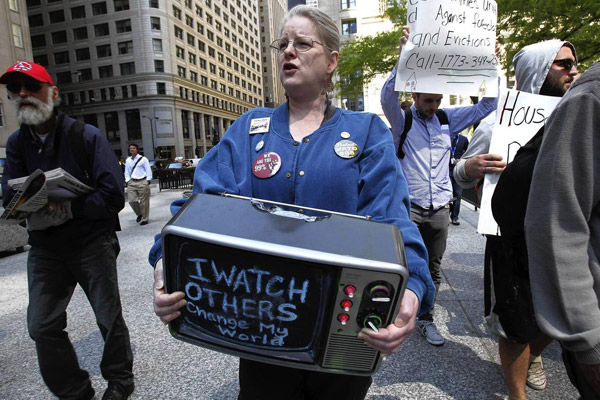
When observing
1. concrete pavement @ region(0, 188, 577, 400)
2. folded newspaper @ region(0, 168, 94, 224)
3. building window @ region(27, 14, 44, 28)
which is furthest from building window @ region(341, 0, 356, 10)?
building window @ region(27, 14, 44, 28)

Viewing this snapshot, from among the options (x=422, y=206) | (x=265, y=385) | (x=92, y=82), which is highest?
(x=92, y=82)

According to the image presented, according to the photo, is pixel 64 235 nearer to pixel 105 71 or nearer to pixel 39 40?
pixel 105 71

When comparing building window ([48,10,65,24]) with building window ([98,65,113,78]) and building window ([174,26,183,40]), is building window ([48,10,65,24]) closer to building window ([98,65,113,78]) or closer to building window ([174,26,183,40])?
building window ([98,65,113,78])

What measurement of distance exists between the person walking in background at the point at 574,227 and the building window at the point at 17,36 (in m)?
39.6

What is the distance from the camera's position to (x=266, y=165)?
1.37 metres

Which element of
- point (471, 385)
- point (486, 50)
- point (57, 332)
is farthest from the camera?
point (486, 50)

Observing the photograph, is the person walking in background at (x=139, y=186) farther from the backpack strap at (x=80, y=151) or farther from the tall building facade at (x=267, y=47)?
the tall building facade at (x=267, y=47)

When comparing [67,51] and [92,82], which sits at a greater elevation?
Result: [67,51]

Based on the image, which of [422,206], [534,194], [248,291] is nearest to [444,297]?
[422,206]

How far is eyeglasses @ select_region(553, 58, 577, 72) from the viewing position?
210cm

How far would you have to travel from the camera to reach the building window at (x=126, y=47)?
49150mm

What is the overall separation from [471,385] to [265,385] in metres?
1.78

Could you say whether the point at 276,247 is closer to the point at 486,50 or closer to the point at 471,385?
the point at 471,385

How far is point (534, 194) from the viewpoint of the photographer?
3.85 ft
